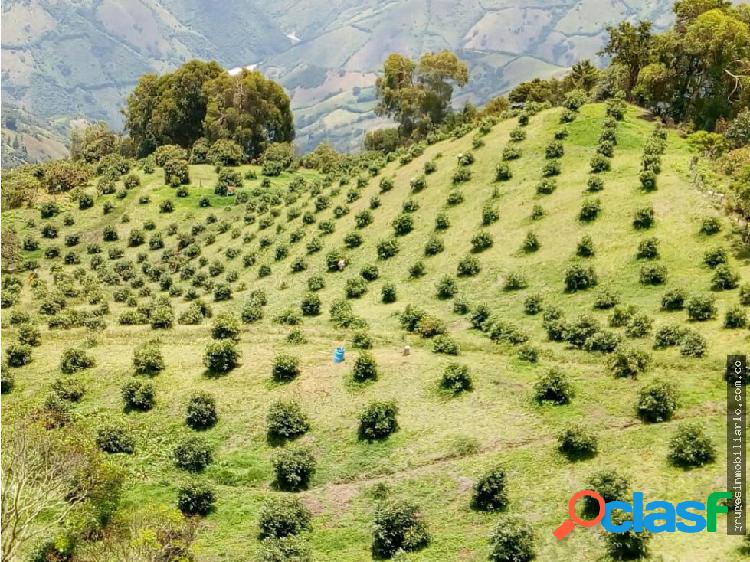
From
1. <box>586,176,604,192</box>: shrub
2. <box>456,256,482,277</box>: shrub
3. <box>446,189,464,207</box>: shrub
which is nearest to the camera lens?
<box>456,256,482,277</box>: shrub

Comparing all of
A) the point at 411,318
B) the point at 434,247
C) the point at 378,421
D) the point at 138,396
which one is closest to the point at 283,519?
the point at 378,421

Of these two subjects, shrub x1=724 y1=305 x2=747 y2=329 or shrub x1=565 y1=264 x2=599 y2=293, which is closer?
shrub x1=724 y1=305 x2=747 y2=329

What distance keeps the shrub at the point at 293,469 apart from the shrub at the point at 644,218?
149ft

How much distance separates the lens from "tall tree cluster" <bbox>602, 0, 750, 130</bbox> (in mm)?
88438

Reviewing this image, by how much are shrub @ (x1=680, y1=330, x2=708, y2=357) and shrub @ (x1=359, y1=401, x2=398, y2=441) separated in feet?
69.4

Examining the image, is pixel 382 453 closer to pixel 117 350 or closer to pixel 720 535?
pixel 720 535

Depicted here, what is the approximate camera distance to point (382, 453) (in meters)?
43.1

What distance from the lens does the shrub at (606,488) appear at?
3341 cm

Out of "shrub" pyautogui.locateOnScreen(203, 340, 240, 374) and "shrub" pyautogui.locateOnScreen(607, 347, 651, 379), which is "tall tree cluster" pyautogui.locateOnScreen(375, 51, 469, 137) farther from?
"shrub" pyautogui.locateOnScreen(607, 347, 651, 379)

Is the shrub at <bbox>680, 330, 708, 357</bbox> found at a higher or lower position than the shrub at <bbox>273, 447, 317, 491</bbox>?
lower

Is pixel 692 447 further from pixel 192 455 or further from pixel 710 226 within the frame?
pixel 710 226

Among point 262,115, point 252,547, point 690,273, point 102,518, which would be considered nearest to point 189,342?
point 102,518

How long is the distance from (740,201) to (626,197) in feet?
45.9

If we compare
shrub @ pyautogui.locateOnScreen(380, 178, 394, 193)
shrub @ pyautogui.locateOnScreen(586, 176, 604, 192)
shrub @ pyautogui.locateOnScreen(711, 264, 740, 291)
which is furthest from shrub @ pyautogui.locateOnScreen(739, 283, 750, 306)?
shrub @ pyautogui.locateOnScreen(380, 178, 394, 193)
